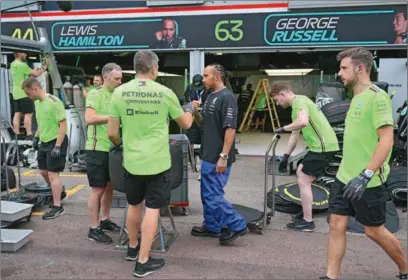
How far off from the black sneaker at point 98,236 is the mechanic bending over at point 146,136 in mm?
810

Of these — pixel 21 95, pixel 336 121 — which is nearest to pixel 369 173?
pixel 336 121

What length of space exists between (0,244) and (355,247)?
3.31m

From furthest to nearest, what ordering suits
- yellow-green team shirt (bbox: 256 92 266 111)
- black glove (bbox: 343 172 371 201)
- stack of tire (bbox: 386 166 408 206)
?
yellow-green team shirt (bbox: 256 92 266 111), stack of tire (bbox: 386 166 408 206), black glove (bbox: 343 172 371 201)

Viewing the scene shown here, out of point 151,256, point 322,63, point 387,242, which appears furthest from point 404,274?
point 322,63

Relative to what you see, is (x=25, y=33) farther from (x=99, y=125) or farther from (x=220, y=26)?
(x=99, y=125)

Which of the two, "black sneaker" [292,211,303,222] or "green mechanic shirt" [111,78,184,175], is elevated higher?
"green mechanic shirt" [111,78,184,175]

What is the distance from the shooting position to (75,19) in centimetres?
996

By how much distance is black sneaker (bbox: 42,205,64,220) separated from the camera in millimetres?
4957

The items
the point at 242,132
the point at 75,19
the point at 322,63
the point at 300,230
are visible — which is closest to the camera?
the point at 300,230

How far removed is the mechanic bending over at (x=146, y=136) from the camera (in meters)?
3.40

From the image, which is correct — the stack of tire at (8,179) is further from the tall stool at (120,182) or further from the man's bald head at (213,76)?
the man's bald head at (213,76)

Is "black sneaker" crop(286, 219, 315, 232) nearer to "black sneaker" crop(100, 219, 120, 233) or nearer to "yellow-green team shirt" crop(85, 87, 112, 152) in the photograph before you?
"black sneaker" crop(100, 219, 120, 233)

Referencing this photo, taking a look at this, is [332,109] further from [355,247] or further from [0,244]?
[0,244]

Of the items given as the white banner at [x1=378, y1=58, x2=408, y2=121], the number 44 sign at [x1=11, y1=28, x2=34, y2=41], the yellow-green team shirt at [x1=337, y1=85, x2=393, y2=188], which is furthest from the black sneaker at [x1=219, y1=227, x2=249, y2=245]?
the number 44 sign at [x1=11, y1=28, x2=34, y2=41]
